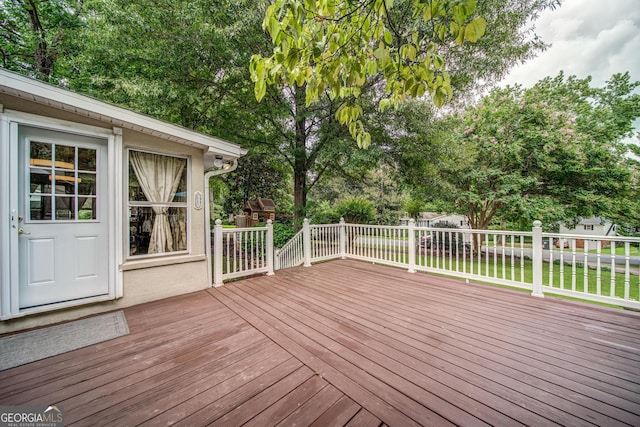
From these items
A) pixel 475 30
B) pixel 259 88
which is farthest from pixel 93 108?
pixel 475 30

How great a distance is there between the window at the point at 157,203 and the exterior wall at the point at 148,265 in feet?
0.33

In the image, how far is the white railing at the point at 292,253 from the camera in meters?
5.65

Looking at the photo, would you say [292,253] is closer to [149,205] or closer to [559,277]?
[149,205]

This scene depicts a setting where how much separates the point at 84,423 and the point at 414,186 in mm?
7455

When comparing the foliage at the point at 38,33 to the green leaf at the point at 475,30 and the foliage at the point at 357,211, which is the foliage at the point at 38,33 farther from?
the green leaf at the point at 475,30

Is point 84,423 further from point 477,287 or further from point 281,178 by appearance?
point 281,178

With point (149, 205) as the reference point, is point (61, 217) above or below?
below

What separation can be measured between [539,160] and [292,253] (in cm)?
816

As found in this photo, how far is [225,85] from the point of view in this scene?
5773 mm

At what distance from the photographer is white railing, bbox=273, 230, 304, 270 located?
565 cm

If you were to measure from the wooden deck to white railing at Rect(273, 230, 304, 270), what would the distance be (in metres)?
2.48

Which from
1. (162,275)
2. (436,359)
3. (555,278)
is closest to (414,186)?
Answer: (555,278)

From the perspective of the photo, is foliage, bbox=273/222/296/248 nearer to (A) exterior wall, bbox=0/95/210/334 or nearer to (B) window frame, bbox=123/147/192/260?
(A) exterior wall, bbox=0/95/210/334

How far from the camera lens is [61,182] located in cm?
277
